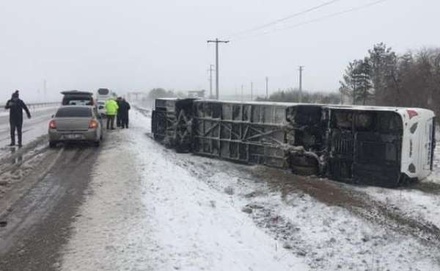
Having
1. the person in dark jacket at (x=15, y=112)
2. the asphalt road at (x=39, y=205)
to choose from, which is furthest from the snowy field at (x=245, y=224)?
the person in dark jacket at (x=15, y=112)

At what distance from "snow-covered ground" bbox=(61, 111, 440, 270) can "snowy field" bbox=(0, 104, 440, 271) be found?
0.06 ft

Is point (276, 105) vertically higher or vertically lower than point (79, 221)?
higher

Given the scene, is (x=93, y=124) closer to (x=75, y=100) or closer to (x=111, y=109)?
(x=111, y=109)

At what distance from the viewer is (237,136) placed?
2152 cm

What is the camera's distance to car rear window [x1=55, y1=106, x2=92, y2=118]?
21.1 m

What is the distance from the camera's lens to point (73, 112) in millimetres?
21344

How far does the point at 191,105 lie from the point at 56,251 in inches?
653

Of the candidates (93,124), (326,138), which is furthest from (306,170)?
(93,124)

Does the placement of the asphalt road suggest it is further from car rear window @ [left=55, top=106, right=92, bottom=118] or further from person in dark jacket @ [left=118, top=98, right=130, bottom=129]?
person in dark jacket @ [left=118, top=98, right=130, bottom=129]

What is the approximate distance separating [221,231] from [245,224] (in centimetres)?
138

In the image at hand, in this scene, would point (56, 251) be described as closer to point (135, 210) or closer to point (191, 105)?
point (135, 210)

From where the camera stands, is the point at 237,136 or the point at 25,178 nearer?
the point at 25,178

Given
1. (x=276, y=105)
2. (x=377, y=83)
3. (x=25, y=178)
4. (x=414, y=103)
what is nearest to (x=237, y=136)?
(x=276, y=105)

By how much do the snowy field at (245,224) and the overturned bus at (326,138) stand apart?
2.66 ft
